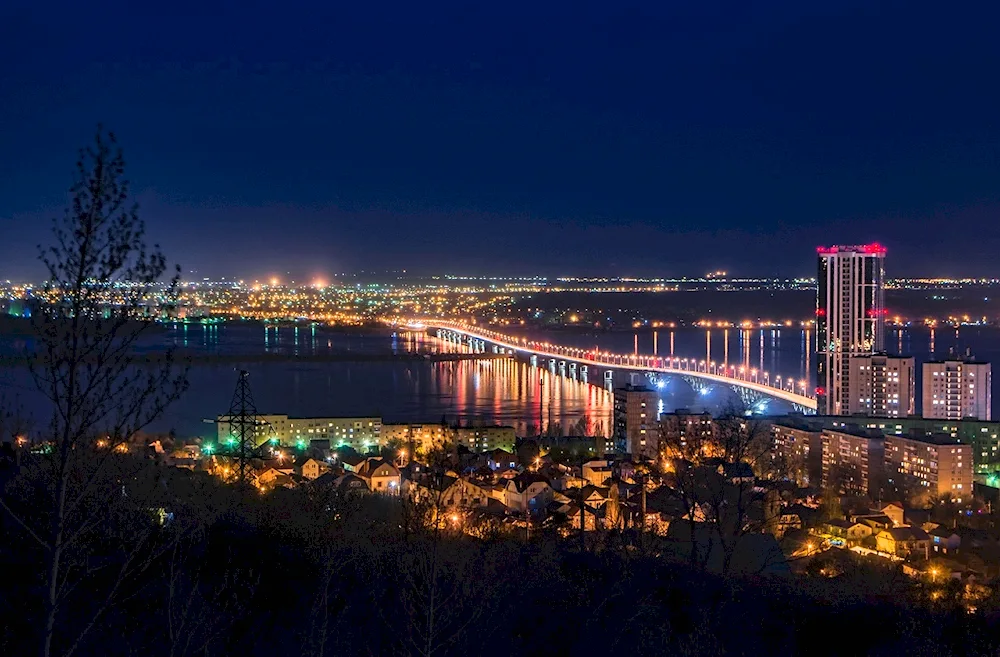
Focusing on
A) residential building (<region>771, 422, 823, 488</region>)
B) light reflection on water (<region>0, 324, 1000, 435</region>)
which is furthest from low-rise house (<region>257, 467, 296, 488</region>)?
residential building (<region>771, 422, 823, 488</region>)

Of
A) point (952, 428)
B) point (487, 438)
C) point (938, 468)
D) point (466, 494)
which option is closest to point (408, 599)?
point (466, 494)

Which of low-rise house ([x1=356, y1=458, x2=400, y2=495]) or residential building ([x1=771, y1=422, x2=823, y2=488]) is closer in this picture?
low-rise house ([x1=356, y1=458, x2=400, y2=495])

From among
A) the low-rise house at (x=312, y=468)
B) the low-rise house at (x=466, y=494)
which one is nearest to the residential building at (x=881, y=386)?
the low-rise house at (x=312, y=468)

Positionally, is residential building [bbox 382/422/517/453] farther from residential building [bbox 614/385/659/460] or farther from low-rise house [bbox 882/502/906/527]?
low-rise house [bbox 882/502/906/527]

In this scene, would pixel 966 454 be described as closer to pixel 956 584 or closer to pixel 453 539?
pixel 956 584

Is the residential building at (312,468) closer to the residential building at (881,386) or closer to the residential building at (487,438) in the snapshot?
the residential building at (487,438)

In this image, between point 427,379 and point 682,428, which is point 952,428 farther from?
point 427,379

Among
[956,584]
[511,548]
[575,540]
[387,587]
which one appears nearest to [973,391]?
[956,584]
